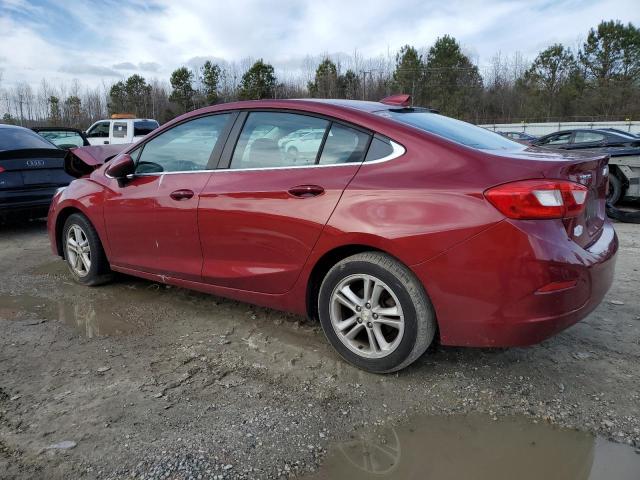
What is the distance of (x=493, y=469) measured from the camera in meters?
2.06

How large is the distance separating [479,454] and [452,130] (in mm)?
1823

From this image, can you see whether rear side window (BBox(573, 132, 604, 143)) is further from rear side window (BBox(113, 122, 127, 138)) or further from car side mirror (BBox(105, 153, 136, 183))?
rear side window (BBox(113, 122, 127, 138))

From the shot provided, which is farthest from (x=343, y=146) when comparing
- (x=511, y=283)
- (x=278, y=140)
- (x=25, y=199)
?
(x=25, y=199)

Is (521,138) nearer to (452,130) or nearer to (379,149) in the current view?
(452,130)

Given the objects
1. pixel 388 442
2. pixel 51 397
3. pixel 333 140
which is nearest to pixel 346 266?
pixel 333 140

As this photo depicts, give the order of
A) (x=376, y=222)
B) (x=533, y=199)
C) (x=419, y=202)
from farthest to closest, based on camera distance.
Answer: (x=376, y=222) → (x=419, y=202) → (x=533, y=199)

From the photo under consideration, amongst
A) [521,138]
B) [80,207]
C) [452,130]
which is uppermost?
[521,138]

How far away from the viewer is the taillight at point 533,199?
228cm

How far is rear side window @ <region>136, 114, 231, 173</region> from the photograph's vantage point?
3488 millimetres

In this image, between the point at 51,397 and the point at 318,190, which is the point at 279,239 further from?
the point at 51,397

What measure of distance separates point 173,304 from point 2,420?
66.9 inches

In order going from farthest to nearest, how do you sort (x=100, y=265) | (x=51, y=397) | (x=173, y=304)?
(x=100, y=265) → (x=173, y=304) → (x=51, y=397)

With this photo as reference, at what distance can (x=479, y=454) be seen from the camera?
7.06ft

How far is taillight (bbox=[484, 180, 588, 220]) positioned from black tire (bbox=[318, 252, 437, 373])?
1.91 ft
